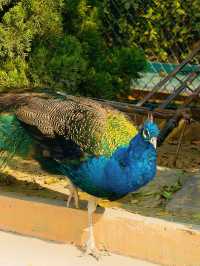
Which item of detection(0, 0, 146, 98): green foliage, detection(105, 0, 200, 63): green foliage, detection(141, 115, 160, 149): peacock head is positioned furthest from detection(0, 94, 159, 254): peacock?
detection(105, 0, 200, 63): green foliage

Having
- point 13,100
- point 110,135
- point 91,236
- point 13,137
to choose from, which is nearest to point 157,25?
point 13,100

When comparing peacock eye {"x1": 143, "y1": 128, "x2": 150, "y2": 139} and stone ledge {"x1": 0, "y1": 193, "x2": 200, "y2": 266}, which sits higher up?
peacock eye {"x1": 143, "y1": 128, "x2": 150, "y2": 139}

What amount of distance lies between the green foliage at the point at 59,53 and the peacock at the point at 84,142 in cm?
90

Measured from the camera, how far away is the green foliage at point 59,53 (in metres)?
5.47

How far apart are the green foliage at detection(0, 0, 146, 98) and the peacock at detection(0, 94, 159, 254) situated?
0.90 m

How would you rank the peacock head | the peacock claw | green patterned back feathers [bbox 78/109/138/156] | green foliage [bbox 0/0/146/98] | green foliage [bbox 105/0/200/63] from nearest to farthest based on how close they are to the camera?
the peacock head
green patterned back feathers [bbox 78/109/138/156]
the peacock claw
green foliage [bbox 0/0/146/98]
green foliage [bbox 105/0/200/63]

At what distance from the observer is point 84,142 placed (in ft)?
13.4

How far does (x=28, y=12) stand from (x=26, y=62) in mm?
441

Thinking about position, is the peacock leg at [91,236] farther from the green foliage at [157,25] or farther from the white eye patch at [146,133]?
the green foliage at [157,25]

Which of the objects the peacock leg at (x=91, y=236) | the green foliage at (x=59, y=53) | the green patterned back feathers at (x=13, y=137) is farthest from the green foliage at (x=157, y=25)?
the peacock leg at (x=91, y=236)

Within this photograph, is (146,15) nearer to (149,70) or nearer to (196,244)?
(149,70)

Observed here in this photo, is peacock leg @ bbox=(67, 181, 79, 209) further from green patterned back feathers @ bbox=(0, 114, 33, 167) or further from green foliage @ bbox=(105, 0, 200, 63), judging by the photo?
→ green foliage @ bbox=(105, 0, 200, 63)

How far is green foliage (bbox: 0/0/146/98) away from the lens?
5.47 metres

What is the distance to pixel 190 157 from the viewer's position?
603 centimetres
